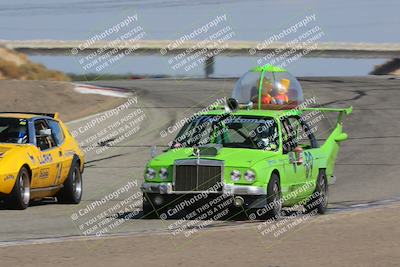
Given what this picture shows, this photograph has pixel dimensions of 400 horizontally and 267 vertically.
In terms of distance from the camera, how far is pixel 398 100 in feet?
126

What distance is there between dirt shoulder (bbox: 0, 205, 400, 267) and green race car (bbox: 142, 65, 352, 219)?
115cm

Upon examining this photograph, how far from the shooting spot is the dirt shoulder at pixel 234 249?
9.68m

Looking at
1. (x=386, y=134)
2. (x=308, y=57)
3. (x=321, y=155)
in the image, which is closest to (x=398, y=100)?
(x=386, y=134)

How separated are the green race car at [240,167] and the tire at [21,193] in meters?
1.86

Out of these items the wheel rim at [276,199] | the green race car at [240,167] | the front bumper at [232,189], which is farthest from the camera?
the wheel rim at [276,199]

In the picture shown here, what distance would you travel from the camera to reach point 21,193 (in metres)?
14.5

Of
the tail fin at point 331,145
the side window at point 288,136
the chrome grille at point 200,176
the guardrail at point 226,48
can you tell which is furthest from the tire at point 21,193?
the guardrail at point 226,48

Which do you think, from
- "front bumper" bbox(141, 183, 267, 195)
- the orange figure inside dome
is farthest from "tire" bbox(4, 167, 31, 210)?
the orange figure inside dome

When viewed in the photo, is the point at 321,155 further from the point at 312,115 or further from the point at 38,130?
the point at 312,115

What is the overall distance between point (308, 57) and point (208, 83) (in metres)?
46.0

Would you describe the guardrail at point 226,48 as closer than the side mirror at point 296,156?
No

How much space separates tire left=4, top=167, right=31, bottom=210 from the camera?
14289 mm

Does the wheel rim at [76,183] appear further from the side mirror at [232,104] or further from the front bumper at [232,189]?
the front bumper at [232,189]

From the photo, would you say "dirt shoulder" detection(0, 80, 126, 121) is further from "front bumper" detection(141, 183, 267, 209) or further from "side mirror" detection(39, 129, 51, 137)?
"front bumper" detection(141, 183, 267, 209)
